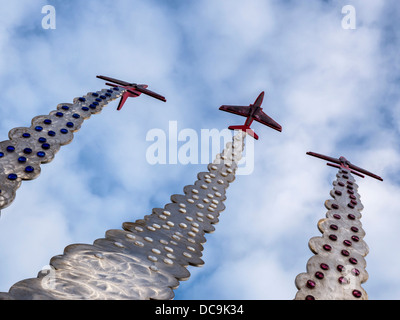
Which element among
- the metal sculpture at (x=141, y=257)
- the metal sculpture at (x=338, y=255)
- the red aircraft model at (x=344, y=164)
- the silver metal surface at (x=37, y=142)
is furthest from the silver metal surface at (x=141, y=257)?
the red aircraft model at (x=344, y=164)

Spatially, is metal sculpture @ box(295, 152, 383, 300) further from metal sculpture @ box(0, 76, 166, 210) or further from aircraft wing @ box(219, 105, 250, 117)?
metal sculpture @ box(0, 76, 166, 210)

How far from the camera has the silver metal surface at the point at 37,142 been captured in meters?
7.30

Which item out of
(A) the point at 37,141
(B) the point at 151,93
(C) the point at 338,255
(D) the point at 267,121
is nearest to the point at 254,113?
(D) the point at 267,121

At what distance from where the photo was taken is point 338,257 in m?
7.52

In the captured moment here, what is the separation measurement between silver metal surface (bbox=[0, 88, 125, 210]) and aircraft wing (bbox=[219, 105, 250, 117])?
10.9ft

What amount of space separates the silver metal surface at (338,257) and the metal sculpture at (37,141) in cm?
484

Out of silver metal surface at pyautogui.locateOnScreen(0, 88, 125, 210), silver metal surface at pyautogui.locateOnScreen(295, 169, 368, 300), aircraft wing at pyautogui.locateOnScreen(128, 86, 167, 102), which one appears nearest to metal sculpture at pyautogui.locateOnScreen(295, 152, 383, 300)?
silver metal surface at pyautogui.locateOnScreen(295, 169, 368, 300)

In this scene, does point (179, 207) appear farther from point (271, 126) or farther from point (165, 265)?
point (271, 126)

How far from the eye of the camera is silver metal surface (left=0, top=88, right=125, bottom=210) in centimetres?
730

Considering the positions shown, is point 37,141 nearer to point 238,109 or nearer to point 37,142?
point 37,142
